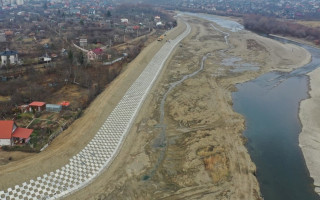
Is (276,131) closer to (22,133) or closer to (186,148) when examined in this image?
(186,148)

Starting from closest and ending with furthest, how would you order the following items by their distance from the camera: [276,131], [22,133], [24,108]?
[22,133] → [24,108] → [276,131]

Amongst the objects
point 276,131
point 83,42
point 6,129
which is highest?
point 83,42

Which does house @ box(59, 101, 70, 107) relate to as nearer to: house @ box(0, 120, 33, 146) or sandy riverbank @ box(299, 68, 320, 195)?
house @ box(0, 120, 33, 146)

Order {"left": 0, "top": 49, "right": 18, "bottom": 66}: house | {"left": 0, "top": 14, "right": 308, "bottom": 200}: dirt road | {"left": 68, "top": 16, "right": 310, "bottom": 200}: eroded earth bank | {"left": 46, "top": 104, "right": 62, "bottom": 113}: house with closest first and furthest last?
{"left": 0, "top": 14, "right": 308, "bottom": 200}: dirt road
{"left": 68, "top": 16, "right": 310, "bottom": 200}: eroded earth bank
{"left": 46, "top": 104, "right": 62, "bottom": 113}: house
{"left": 0, "top": 49, "right": 18, "bottom": 66}: house

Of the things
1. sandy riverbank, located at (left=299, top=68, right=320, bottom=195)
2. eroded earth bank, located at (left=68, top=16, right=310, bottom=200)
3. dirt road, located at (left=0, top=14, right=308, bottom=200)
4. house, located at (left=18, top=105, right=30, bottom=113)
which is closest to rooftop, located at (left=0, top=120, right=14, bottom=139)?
dirt road, located at (left=0, top=14, right=308, bottom=200)

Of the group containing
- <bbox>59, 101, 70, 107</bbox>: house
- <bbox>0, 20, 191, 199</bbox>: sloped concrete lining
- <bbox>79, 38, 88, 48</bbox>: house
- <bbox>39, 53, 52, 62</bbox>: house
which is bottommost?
<bbox>0, 20, 191, 199</bbox>: sloped concrete lining

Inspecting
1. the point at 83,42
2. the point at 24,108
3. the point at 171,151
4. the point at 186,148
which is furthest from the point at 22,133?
the point at 83,42
